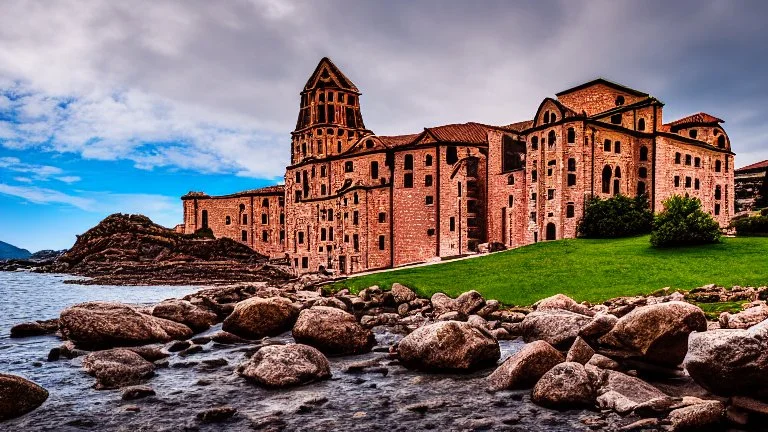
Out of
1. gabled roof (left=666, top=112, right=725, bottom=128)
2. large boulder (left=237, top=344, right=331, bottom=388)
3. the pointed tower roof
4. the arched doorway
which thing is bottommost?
large boulder (left=237, top=344, right=331, bottom=388)

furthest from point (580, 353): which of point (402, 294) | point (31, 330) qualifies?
point (31, 330)


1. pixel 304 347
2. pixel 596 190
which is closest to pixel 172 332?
pixel 304 347

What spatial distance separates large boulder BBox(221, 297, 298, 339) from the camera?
20.6 meters

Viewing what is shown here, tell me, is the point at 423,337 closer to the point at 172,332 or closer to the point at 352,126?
the point at 172,332

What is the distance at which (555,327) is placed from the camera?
16672mm

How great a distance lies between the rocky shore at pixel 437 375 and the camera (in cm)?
1035

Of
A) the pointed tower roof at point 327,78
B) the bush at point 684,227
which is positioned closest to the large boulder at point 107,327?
the bush at point 684,227

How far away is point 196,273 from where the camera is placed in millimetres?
76500

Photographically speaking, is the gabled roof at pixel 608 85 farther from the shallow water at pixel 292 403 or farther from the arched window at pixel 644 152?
the shallow water at pixel 292 403

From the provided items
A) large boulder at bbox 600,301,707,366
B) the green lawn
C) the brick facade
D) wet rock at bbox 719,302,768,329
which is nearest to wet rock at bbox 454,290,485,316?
the green lawn

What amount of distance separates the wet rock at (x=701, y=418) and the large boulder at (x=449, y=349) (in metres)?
5.99

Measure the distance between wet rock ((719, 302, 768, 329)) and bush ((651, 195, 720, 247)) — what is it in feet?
66.1

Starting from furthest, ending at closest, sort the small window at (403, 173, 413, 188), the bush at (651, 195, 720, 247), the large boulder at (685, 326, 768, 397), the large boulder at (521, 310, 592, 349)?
1. the small window at (403, 173, 413, 188)
2. the bush at (651, 195, 720, 247)
3. the large boulder at (521, 310, 592, 349)
4. the large boulder at (685, 326, 768, 397)

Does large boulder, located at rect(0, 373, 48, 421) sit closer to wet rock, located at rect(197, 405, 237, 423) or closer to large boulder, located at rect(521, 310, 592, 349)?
wet rock, located at rect(197, 405, 237, 423)
